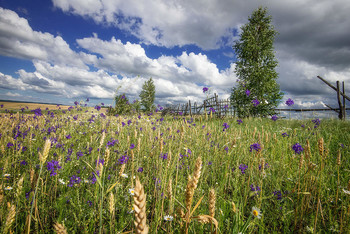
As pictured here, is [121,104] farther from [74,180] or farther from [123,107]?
[123,107]

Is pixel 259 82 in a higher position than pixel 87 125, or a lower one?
higher

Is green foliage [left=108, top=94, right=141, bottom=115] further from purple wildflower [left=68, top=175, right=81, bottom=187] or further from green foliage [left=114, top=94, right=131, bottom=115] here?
purple wildflower [left=68, top=175, right=81, bottom=187]

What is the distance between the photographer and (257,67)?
1997 cm

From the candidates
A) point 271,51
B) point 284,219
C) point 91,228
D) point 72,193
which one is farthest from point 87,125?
point 271,51

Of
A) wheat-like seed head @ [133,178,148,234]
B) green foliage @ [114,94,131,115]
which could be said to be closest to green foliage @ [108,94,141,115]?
green foliage @ [114,94,131,115]

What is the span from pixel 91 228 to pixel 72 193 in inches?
27.8

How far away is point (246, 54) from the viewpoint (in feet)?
68.4

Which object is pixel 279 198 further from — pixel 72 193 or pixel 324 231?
pixel 72 193

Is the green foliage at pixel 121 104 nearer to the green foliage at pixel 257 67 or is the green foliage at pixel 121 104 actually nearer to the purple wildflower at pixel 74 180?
the purple wildflower at pixel 74 180

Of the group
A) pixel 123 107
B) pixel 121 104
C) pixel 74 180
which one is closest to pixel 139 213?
pixel 74 180

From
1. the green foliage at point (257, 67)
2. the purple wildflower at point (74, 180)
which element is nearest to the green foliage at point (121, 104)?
the purple wildflower at point (74, 180)

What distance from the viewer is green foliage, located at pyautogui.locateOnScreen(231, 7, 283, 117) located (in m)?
19.1

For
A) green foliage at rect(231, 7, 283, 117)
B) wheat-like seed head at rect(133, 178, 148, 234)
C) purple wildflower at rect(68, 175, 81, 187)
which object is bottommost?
purple wildflower at rect(68, 175, 81, 187)

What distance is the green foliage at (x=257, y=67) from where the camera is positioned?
751 inches
